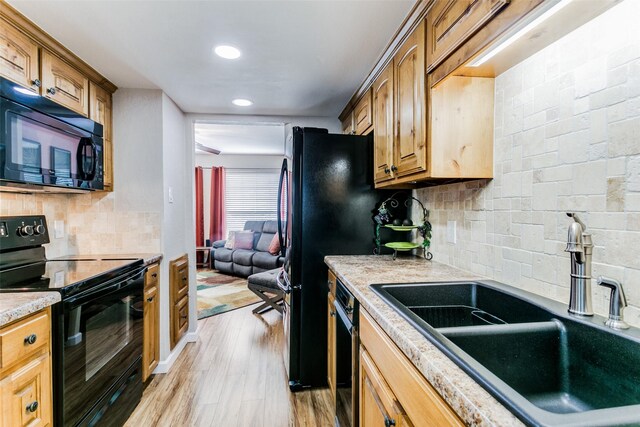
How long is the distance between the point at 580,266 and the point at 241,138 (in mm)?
4687

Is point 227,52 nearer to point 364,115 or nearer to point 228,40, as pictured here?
point 228,40

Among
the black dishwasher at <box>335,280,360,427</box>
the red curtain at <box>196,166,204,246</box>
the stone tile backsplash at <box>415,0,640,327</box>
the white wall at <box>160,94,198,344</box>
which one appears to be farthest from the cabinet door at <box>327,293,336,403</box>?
the red curtain at <box>196,166,204,246</box>

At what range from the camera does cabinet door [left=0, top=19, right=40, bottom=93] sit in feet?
4.88

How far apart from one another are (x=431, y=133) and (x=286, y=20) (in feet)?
2.97

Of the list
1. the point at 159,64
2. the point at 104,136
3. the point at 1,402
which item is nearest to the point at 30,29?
the point at 159,64

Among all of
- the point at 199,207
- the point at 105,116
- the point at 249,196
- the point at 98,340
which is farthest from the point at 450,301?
the point at 199,207

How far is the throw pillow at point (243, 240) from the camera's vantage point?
5695 mm

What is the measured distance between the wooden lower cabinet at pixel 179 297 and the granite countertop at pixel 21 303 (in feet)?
4.02

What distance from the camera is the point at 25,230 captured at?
1.86 m

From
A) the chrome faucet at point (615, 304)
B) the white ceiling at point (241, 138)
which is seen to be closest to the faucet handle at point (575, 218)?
the chrome faucet at point (615, 304)

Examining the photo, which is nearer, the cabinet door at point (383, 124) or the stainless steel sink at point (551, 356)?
the stainless steel sink at point (551, 356)

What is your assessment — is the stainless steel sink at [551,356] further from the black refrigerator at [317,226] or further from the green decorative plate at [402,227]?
the black refrigerator at [317,226]

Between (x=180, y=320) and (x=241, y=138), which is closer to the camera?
(x=180, y=320)

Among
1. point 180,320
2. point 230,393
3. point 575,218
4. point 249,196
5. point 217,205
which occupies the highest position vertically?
point 249,196
